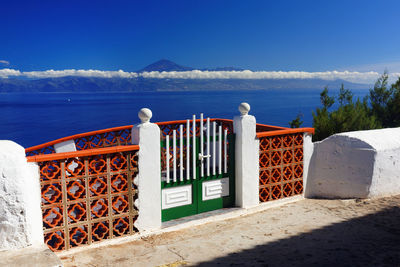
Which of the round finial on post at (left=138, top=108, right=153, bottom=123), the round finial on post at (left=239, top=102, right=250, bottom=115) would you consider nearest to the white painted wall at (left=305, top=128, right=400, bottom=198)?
the round finial on post at (left=239, top=102, right=250, bottom=115)

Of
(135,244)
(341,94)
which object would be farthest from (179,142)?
(341,94)

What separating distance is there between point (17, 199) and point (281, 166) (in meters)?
4.61

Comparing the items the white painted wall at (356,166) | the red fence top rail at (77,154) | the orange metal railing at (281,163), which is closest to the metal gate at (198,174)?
the orange metal railing at (281,163)

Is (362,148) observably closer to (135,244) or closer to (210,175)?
(210,175)

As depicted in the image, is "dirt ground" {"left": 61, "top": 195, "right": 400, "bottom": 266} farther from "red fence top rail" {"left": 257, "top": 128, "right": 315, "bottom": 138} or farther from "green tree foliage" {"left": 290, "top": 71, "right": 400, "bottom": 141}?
"green tree foliage" {"left": 290, "top": 71, "right": 400, "bottom": 141}

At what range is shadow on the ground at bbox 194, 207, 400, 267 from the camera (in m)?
4.93

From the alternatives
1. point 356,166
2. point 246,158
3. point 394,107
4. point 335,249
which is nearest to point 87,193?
point 246,158

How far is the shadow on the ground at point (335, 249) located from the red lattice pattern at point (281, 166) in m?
1.38

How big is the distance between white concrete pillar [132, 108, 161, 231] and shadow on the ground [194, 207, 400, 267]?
49.8 inches

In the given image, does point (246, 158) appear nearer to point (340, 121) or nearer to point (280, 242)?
point (280, 242)

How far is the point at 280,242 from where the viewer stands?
567 cm

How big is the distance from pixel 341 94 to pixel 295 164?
1114 centimetres

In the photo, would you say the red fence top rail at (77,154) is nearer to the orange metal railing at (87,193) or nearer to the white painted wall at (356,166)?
the orange metal railing at (87,193)

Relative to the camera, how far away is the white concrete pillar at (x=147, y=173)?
567 centimetres
